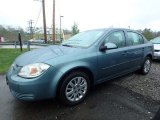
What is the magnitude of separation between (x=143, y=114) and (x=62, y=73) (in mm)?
1627

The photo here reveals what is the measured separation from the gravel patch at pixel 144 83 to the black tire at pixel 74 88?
1.40 m

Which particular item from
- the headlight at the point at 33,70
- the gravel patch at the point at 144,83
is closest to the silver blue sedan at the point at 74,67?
the headlight at the point at 33,70

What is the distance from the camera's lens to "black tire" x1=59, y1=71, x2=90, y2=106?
3.33 m

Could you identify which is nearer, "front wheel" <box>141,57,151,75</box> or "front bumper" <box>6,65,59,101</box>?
"front bumper" <box>6,65,59,101</box>

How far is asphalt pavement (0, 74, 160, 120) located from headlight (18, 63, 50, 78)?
0.73 meters

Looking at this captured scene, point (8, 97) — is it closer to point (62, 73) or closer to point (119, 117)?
point (62, 73)

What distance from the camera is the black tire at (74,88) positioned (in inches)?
131

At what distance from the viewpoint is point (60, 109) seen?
340 cm

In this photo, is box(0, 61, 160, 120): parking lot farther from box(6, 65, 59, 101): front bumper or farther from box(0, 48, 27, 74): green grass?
box(0, 48, 27, 74): green grass

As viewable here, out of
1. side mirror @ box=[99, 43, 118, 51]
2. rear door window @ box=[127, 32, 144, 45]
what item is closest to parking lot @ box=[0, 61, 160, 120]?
side mirror @ box=[99, 43, 118, 51]

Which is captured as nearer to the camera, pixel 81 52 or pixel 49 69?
pixel 49 69

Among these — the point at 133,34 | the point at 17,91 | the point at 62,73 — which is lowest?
the point at 17,91

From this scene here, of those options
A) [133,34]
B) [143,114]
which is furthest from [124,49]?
[143,114]

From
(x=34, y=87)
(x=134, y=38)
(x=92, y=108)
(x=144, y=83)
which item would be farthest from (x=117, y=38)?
(x=34, y=87)
